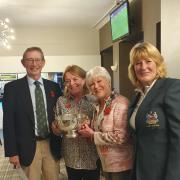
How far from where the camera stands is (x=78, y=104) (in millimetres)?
2020

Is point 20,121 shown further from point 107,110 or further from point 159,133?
point 159,133

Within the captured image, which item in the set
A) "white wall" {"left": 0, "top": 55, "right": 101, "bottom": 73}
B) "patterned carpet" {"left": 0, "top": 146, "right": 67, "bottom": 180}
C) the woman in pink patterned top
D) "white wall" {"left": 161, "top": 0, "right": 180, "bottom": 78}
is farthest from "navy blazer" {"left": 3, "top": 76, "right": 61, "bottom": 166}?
"white wall" {"left": 0, "top": 55, "right": 101, "bottom": 73}

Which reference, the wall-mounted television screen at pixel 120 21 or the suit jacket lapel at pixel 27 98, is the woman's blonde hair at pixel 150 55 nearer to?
the suit jacket lapel at pixel 27 98

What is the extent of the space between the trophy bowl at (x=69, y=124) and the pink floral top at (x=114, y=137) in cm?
20

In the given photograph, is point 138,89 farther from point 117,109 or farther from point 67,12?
point 67,12

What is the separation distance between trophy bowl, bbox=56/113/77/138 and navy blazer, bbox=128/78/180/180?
0.47m

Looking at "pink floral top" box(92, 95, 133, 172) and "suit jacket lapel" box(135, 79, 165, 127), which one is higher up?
"suit jacket lapel" box(135, 79, 165, 127)

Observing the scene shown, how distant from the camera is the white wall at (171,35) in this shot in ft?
7.91

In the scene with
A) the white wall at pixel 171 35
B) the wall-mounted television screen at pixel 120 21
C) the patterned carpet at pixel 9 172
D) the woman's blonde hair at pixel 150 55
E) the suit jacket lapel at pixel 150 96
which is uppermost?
the wall-mounted television screen at pixel 120 21

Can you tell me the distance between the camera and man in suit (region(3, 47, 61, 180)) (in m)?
2.12

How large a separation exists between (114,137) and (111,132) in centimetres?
4

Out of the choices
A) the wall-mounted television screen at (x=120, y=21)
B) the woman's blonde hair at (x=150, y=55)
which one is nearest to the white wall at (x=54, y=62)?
the wall-mounted television screen at (x=120, y=21)

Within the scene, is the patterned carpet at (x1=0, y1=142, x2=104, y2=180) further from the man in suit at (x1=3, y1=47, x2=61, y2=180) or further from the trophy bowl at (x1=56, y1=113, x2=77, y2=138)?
the trophy bowl at (x1=56, y1=113, x2=77, y2=138)

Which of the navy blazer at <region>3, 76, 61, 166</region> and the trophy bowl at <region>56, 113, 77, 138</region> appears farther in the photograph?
the navy blazer at <region>3, 76, 61, 166</region>
